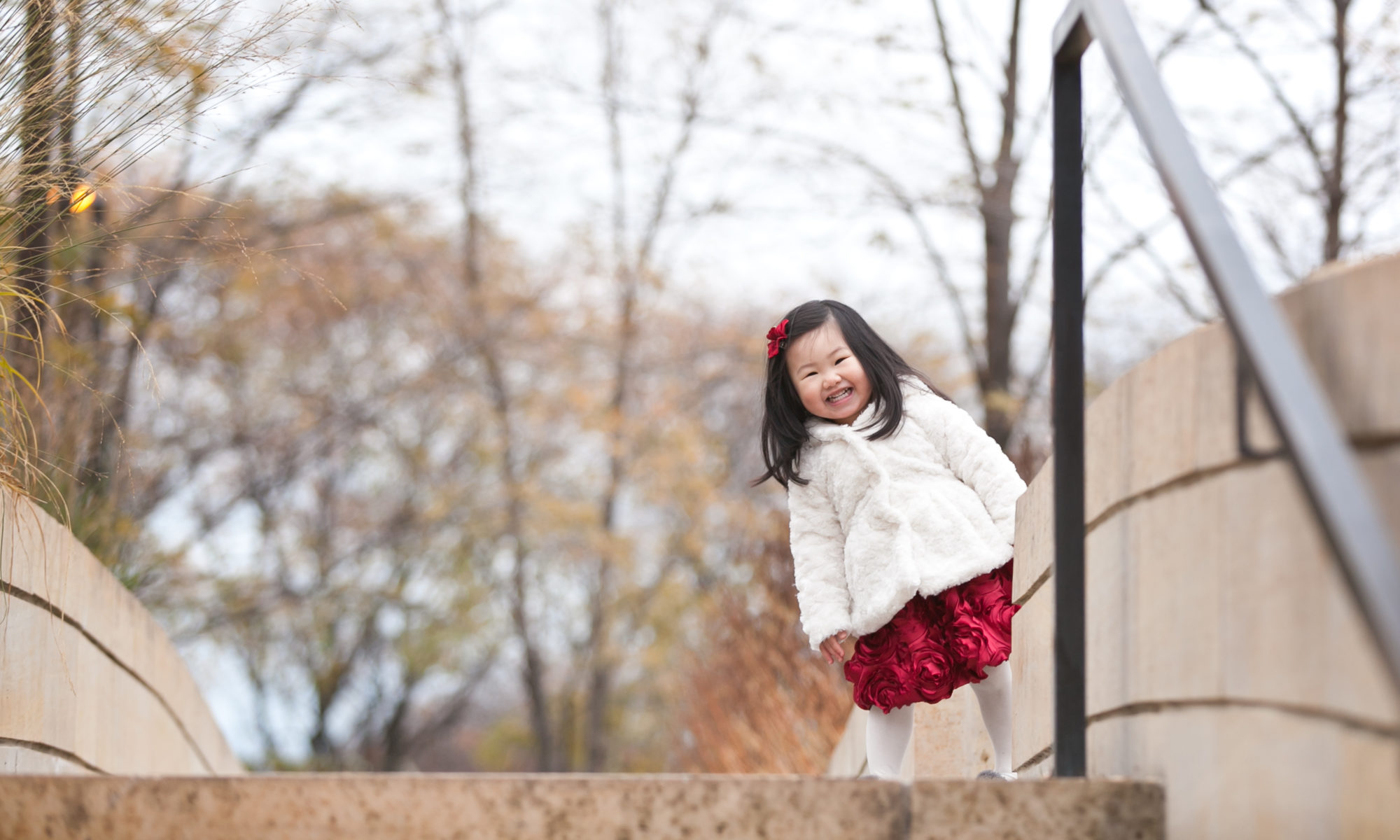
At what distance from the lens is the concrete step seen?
5.28 feet

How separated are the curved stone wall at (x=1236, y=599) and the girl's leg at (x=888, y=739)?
0.98 metres

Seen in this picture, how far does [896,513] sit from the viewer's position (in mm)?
2816

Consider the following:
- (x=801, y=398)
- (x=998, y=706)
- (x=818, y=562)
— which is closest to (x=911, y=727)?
(x=998, y=706)

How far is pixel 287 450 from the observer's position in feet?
36.6

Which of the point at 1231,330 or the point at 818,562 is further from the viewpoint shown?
the point at 818,562

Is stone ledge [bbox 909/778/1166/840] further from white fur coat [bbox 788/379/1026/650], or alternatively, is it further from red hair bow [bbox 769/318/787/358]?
red hair bow [bbox 769/318/787/358]

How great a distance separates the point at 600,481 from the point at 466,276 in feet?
8.27

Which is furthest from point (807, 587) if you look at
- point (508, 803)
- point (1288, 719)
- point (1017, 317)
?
point (1017, 317)

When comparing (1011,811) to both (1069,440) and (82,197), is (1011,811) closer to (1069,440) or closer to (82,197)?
(1069,440)

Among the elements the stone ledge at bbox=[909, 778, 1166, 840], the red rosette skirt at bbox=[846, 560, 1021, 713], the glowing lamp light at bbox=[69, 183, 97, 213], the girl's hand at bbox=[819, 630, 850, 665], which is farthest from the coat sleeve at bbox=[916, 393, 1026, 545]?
the glowing lamp light at bbox=[69, 183, 97, 213]

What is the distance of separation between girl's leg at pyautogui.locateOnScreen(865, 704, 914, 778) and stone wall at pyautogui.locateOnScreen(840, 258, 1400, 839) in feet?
3.20

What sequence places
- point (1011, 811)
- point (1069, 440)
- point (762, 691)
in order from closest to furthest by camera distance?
point (1011, 811) → point (1069, 440) → point (762, 691)

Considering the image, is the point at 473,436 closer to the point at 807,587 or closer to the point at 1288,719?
the point at 807,587

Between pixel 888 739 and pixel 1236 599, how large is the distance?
1593 mm
